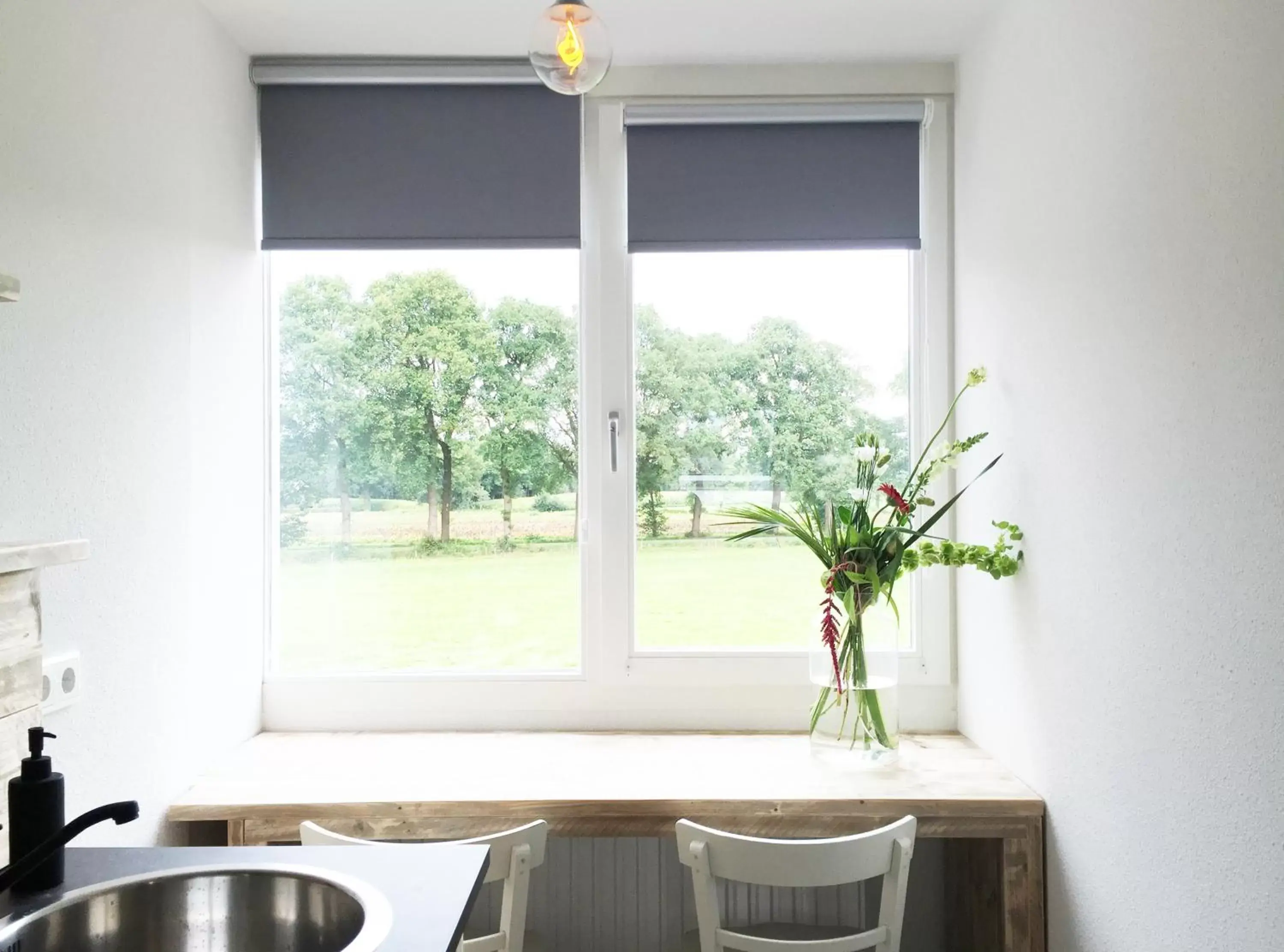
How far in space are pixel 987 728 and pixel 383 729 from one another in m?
1.46

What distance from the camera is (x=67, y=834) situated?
1166 mm

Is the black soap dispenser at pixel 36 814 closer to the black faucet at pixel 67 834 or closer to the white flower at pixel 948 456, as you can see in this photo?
the black faucet at pixel 67 834

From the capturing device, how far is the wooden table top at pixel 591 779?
1929 millimetres

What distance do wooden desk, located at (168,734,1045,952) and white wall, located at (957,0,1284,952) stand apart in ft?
0.26

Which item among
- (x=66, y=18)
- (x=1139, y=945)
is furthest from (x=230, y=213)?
(x=1139, y=945)

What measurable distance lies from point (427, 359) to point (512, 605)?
0.67m

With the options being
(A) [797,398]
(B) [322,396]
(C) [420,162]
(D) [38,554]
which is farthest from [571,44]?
(B) [322,396]

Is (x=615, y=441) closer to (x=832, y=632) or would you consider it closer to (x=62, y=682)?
(x=832, y=632)

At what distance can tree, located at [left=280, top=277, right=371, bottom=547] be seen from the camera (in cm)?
256

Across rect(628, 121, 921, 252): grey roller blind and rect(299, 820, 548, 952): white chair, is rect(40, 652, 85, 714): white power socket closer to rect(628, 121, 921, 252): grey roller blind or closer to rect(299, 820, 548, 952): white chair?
rect(299, 820, 548, 952): white chair

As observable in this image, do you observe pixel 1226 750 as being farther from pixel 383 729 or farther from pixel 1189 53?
pixel 383 729

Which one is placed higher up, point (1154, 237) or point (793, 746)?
point (1154, 237)

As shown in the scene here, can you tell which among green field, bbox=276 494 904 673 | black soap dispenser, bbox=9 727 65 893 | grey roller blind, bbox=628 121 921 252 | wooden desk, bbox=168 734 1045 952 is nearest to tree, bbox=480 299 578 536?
green field, bbox=276 494 904 673

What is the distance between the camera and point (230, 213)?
7.71 ft
